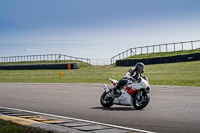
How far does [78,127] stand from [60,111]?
308 cm

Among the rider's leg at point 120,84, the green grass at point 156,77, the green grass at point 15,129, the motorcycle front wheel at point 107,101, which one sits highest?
the green grass at point 156,77

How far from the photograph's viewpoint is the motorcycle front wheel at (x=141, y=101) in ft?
33.8

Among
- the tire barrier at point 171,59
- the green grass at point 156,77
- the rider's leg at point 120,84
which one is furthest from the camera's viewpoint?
the tire barrier at point 171,59

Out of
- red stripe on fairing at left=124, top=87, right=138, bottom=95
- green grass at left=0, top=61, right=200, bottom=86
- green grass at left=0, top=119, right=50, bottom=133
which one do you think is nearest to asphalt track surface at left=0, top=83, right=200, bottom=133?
red stripe on fairing at left=124, top=87, right=138, bottom=95

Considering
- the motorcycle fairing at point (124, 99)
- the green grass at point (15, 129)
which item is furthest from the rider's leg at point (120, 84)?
the green grass at point (15, 129)

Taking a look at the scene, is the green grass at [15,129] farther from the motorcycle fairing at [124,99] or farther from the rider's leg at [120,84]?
the rider's leg at [120,84]

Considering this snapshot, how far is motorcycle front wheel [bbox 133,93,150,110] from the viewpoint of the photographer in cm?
1030

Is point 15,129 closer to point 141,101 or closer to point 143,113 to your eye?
point 143,113

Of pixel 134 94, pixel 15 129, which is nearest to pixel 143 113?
A: pixel 134 94

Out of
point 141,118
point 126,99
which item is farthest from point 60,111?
point 141,118

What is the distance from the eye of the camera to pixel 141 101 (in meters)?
10.5

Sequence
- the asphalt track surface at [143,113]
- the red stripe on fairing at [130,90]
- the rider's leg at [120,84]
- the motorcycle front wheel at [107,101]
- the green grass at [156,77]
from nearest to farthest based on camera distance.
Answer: the asphalt track surface at [143,113], the red stripe on fairing at [130,90], the rider's leg at [120,84], the motorcycle front wheel at [107,101], the green grass at [156,77]

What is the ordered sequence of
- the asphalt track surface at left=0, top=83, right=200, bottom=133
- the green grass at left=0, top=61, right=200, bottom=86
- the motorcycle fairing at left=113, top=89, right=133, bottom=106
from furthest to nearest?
the green grass at left=0, top=61, right=200, bottom=86, the motorcycle fairing at left=113, top=89, right=133, bottom=106, the asphalt track surface at left=0, top=83, right=200, bottom=133

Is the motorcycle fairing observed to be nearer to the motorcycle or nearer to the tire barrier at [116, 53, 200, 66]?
the motorcycle
